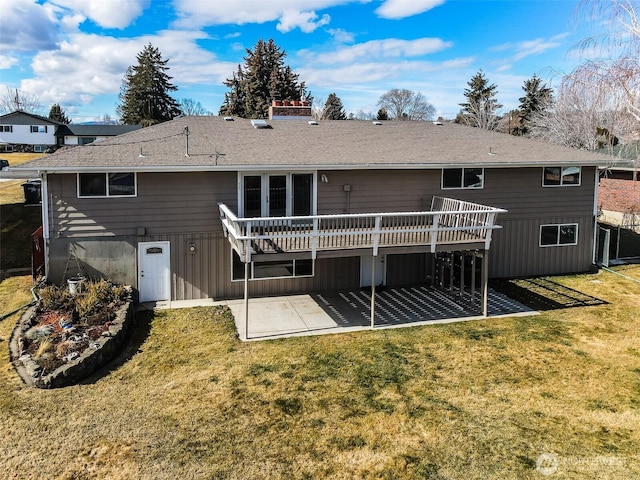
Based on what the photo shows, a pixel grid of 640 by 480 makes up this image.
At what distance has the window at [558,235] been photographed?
51.1ft

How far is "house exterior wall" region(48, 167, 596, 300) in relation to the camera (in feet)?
39.4

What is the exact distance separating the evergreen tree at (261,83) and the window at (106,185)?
31488 mm

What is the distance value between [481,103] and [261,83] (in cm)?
2234

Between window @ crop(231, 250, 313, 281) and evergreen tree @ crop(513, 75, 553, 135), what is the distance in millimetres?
36702

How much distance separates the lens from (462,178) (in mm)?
14477

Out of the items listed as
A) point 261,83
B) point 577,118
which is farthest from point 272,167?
point 261,83

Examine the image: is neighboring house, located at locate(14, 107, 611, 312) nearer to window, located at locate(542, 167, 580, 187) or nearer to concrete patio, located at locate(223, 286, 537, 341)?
window, located at locate(542, 167, 580, 187)

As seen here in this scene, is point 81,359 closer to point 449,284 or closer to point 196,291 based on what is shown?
point 196,291

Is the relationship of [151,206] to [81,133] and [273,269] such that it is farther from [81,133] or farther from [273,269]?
[81,133]

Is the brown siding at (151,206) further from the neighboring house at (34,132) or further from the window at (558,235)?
the neighboring house at (34,132)

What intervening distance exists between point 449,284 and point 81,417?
1046 cm

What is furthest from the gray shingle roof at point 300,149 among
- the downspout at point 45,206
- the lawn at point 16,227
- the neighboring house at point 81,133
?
the neighboring house at point 81,133

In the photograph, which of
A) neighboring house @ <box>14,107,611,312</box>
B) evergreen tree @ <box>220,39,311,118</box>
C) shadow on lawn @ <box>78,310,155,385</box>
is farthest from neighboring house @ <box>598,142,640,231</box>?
evergreen tree @ <box>220,39,311,118</box>

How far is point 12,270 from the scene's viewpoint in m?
15.4
